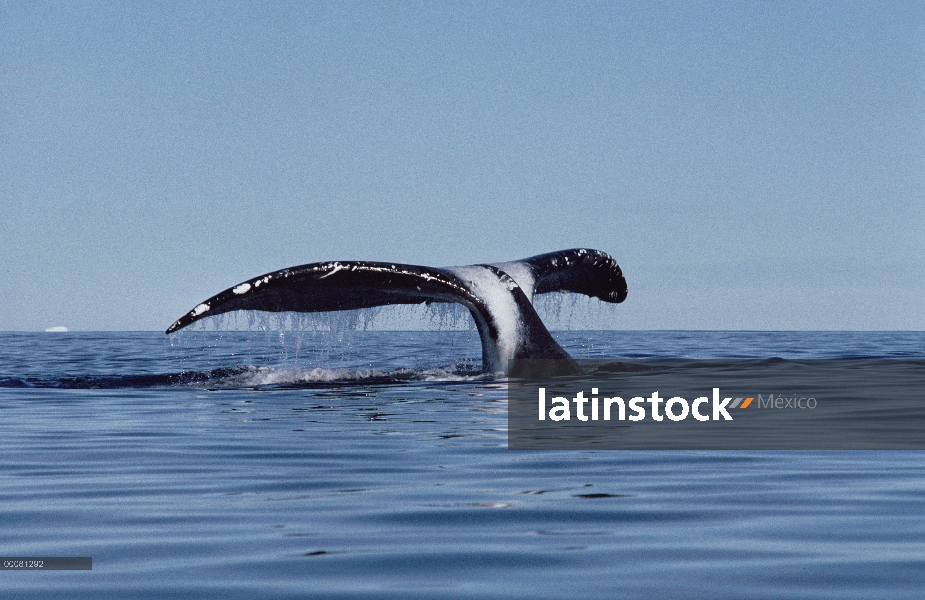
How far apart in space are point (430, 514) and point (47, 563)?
1.70 metres

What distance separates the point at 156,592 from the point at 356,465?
10.3ft

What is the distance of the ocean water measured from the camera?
4168mm

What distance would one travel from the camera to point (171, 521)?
5.38m

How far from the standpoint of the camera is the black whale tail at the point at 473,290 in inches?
452

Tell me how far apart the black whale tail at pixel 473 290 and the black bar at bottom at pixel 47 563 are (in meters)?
6.24

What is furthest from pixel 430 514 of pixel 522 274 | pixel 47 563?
pixel 522 274

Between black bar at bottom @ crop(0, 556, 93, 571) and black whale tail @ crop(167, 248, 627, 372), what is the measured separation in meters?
6.24

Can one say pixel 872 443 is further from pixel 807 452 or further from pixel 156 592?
pixel 156 592

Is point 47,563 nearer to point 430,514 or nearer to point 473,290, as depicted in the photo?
point 430,514
